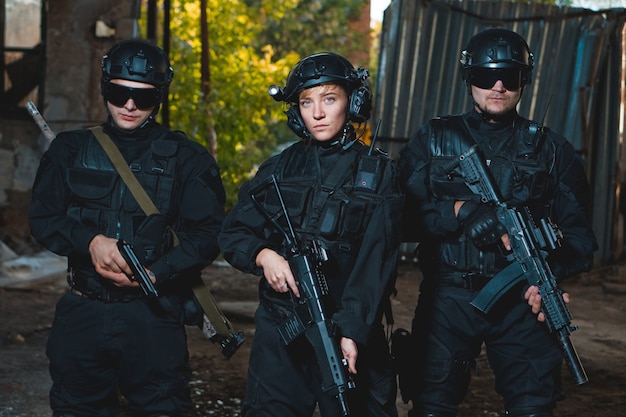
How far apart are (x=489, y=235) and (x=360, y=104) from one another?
83 centimetres

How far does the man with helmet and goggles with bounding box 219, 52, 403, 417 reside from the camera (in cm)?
349

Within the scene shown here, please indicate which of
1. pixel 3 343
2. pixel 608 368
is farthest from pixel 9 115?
pixel 608 368

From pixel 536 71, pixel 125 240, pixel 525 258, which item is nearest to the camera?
pixel 125 240

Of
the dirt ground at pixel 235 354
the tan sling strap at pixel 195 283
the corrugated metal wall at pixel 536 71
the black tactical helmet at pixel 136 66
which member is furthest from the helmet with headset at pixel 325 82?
the corrugated metal wall at pixel 536 71

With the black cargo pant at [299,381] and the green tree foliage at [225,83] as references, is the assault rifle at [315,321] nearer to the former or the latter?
the black cargo pant at [299,381]

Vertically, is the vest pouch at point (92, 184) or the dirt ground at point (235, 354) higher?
the vest pouch at point (92, 184)

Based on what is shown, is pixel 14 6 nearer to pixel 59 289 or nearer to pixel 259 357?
pixel 59 289

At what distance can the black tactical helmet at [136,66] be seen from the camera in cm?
391

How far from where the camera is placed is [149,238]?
3.86 meters

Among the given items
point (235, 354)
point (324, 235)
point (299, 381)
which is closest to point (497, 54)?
point (324, 235)

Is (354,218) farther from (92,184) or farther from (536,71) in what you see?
(536,71)

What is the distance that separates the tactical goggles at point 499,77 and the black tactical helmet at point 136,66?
4.31ft

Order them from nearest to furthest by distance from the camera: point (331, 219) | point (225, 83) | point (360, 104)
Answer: point (331, 219), point (360, 104), point (225, 83)

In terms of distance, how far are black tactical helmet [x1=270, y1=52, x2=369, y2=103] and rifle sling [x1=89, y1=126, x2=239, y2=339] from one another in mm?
670
